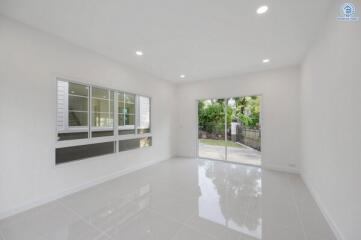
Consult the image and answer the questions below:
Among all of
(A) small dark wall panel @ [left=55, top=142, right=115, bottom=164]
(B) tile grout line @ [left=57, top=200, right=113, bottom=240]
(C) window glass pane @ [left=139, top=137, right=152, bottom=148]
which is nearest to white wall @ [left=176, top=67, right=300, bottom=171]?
(C) window glass pane @ [left=139, top=137, right=152, bottom=148]

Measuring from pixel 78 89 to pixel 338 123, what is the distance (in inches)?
169

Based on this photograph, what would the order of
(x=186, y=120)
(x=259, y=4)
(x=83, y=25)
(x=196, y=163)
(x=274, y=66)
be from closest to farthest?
(x=259, y=4) < (x=83, y=25) < (x=274, y=66) < (x=196, y=163) < (x=186, y=120)

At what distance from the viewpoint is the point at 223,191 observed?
2.98m

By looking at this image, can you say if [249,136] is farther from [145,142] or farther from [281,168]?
[145,142]

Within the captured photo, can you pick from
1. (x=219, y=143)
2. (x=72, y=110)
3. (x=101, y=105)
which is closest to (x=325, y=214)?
(x=219, y=143)

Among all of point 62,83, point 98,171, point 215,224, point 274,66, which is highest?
point 274,66

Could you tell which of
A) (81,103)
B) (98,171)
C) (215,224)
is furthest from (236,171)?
(81,103)

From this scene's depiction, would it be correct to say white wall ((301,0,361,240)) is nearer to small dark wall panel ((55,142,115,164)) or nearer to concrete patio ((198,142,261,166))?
concrete patio ((198,142,261,166))

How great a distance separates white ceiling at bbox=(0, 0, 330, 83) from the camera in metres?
2.02

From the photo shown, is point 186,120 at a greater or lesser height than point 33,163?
greater

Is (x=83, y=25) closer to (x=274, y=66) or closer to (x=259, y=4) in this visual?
(x=259, y=4)

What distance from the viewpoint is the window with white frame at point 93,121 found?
118 inches

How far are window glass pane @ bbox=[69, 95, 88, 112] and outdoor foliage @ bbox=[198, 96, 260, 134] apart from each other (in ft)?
12.1

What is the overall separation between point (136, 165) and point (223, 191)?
2.49 meters
